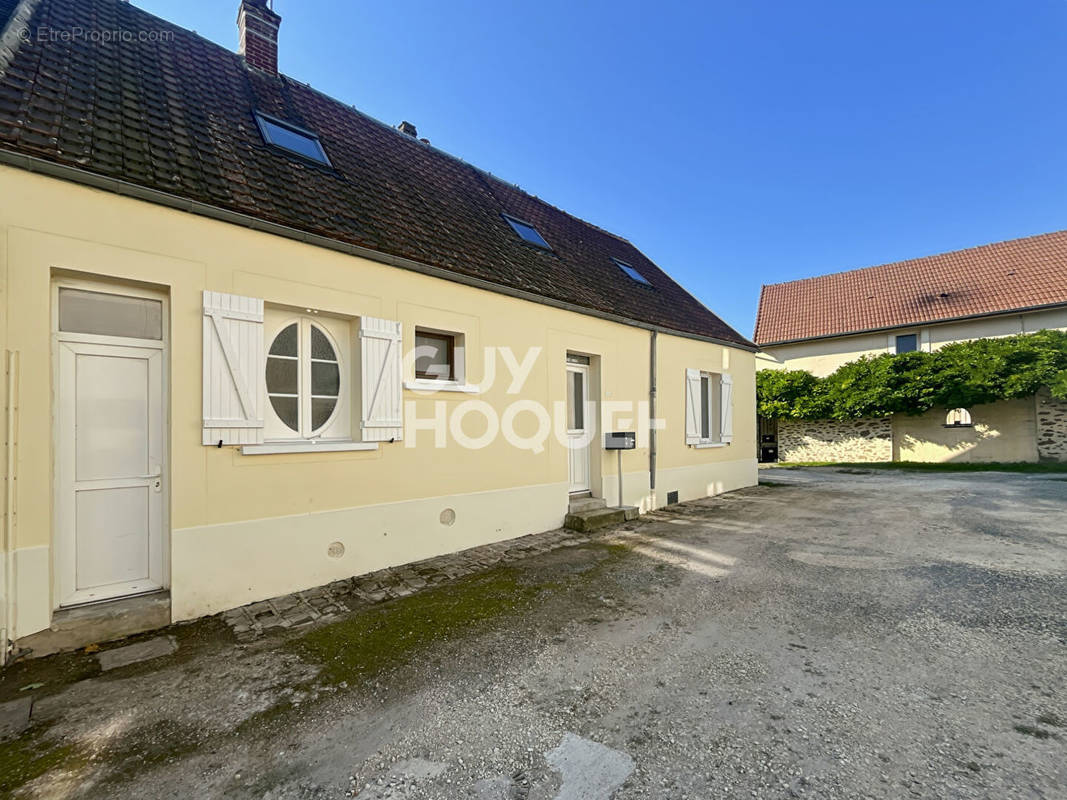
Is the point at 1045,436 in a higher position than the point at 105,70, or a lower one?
lower

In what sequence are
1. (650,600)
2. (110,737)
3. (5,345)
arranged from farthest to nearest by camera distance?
(650,600) → (5,345) → (110,737)

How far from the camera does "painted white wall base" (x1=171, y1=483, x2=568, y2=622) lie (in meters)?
3.61

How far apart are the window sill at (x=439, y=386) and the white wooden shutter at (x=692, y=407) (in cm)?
469

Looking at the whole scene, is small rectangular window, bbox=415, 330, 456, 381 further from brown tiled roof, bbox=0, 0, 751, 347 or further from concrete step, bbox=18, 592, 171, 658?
concrete step, bbox=18, 592, 171, 658

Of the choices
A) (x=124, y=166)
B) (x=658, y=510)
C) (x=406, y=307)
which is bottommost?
(x=658, y=510)

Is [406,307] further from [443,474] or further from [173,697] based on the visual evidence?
[173,697]

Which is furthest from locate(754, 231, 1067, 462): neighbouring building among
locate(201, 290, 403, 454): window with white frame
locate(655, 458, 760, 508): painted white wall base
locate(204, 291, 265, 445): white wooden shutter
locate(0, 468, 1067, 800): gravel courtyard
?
locate(204, 291, 265, 445): white wooden shutter

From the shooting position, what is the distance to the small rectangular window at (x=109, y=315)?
3373mm

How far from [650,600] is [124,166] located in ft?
17.4

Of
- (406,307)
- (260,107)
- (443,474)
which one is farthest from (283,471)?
(260,107)

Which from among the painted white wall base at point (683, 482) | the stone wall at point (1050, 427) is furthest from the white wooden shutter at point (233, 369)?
Answer: the stone wall at point (1050, 427)

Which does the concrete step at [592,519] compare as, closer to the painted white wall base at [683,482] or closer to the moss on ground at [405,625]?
the painted white wall base at [683,482]

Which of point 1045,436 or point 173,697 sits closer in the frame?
point 173,697

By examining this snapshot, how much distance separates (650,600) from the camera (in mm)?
3977
